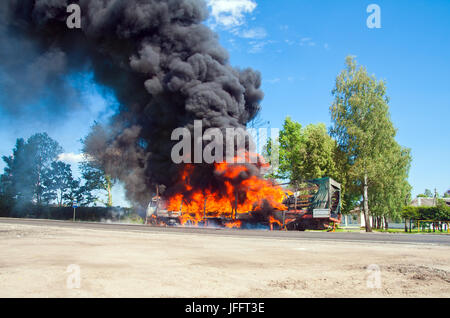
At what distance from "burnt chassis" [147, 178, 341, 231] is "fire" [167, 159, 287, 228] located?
0.44m

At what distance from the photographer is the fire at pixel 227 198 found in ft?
85.8

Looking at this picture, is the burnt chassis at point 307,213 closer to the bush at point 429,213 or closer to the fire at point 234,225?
the fire at point 234,225

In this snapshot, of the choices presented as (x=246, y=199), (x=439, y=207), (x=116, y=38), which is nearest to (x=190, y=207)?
(x=246, y=199)

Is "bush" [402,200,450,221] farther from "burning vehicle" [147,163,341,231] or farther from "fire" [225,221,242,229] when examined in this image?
"fire" [225,221,242,229]

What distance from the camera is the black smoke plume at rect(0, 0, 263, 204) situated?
29.1 m

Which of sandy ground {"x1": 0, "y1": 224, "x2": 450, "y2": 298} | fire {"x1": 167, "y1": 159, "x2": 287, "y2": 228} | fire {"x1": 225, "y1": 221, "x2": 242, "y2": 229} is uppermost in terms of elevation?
fire {"x1": 167, "y1": 159, "x2": 287, "y2": 228}

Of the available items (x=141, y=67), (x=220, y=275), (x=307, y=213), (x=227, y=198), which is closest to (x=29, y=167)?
(x=141, y=67)

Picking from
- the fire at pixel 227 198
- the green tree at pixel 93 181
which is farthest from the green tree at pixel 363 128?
the green tree at pixel 93 181

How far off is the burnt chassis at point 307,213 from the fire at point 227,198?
0.44 meters

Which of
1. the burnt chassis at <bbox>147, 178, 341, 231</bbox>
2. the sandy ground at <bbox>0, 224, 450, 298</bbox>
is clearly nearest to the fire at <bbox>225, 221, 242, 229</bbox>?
the burnt chassis at <bbox>147, 178, 341, 231</bbox>

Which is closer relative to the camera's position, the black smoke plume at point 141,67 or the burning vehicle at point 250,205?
the burning vehicle at point 250,205

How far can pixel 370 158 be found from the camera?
108 ft

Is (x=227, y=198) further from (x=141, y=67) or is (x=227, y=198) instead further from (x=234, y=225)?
(x=141, y=67)
